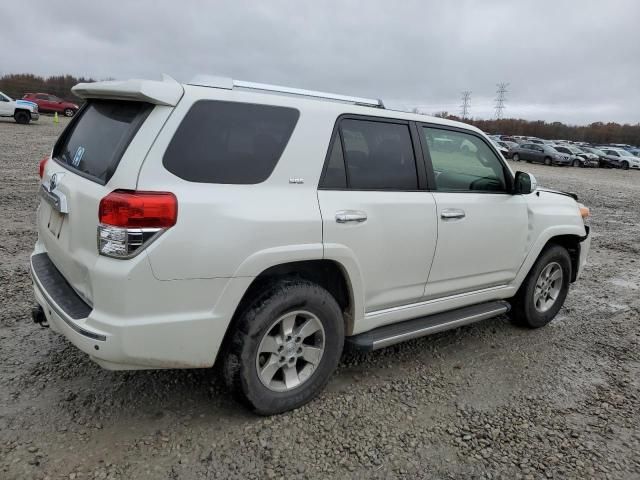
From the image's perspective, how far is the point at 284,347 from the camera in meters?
3.01

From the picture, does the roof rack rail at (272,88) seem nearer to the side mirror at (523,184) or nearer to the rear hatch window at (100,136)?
the rear hatch window at (100,136)

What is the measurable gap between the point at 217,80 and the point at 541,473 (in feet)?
9.18

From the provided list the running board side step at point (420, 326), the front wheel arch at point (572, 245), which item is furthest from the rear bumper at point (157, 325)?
the front wheel arch at point (572, 245)

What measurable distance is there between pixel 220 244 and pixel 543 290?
3421mm

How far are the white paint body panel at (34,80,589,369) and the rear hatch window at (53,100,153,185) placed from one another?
72mm

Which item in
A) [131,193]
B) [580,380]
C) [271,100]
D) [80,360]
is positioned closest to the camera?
[131,193]

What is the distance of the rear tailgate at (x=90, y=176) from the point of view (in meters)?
2.52

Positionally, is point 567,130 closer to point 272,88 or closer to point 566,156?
point 566,156

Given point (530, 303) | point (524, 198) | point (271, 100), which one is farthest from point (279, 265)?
point (530, 303)

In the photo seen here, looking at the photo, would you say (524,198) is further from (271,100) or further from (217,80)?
(217,80)

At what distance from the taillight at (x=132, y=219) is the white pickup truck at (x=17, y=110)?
26552mm

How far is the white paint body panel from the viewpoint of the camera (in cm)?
246

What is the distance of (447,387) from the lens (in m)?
3.58

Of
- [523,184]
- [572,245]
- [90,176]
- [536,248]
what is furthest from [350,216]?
[572,245]
